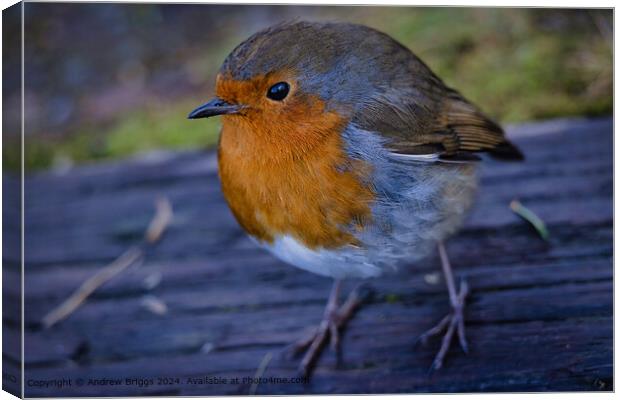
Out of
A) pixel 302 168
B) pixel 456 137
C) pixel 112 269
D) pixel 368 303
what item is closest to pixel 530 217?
pixel 456 137

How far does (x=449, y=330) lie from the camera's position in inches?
80.4

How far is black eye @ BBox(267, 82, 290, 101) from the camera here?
5.81 ft

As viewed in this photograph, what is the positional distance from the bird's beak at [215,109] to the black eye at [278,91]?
0.28 ft

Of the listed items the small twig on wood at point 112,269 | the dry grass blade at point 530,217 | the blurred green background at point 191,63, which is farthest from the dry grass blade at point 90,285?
the dry grass blade at point 530,217

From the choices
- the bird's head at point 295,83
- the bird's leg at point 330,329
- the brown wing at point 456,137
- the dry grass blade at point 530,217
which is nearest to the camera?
the bird's head at point 295,83

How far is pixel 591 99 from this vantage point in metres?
2.38

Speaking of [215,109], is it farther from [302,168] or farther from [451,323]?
[451,323]

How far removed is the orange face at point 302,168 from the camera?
1811mm

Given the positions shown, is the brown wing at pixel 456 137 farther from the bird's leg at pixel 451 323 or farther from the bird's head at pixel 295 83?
the bird's leg at pixel 451 323

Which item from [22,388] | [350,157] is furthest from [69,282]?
[350,157]

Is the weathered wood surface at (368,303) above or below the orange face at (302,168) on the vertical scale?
below

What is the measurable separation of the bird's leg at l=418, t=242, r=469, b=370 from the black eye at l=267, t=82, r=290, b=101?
0.71 metres

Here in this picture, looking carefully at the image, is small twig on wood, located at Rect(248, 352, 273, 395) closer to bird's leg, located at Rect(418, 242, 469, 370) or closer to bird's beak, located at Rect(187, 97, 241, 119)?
bird's leg, located at Rect(418, 242, 469, 370)

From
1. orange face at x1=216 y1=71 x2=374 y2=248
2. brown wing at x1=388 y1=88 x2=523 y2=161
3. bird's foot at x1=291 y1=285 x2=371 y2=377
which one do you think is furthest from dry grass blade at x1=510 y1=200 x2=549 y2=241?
orange face at x1=216 y1=71 x2=374 y2=248
